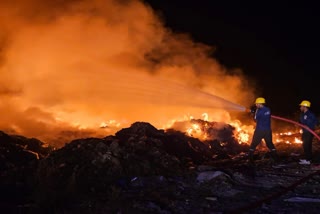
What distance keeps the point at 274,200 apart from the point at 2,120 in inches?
550

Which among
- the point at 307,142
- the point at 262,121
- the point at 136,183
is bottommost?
the point at 136,183

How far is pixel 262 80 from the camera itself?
100ft

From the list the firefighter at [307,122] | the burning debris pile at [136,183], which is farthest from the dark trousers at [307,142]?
the burning debris pile at [136,183]

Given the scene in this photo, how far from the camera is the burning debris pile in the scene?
245 inches

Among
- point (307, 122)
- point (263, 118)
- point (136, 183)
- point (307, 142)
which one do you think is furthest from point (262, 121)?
point (136, 183)

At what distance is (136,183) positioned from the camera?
298 inches

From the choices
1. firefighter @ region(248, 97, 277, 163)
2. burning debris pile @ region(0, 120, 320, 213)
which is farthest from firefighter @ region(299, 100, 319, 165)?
firefighter @ region(248, 97, 277, 163)

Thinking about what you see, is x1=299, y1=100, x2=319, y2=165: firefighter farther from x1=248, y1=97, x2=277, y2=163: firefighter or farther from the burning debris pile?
x1=248, y1=97, x2=277, y2=163: firefighter

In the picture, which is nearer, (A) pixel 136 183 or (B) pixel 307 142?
(A) pixel 136 183

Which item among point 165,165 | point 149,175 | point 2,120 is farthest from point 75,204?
point 2,120

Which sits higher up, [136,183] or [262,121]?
[262,121]

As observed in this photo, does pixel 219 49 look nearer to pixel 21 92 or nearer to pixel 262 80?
pixel 262 80

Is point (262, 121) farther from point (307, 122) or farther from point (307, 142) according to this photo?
point (307, 142)

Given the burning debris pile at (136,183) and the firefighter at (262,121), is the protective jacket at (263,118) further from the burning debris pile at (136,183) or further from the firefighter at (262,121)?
the burning debris pile at (136,183)
